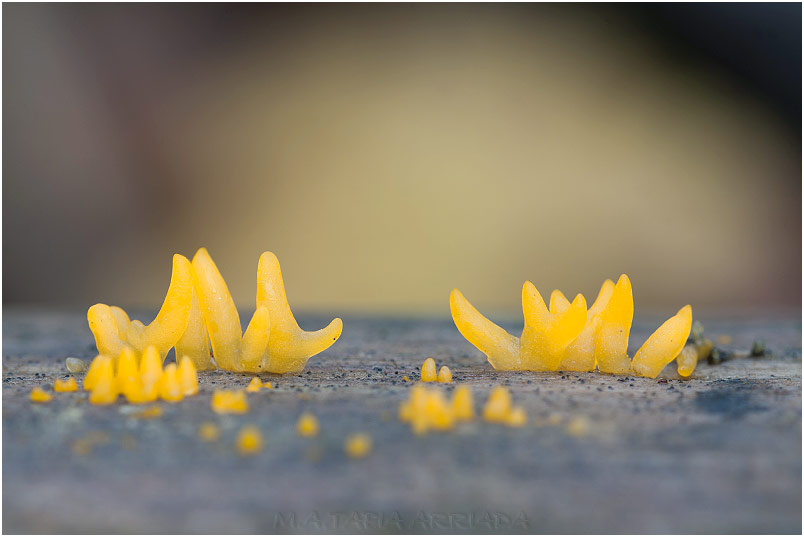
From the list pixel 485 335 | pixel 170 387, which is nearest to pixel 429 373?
pixel 485 335

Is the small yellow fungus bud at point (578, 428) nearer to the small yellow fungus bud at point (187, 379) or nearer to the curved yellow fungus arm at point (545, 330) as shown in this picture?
the curved yellow fungus arm at point (545, 330)

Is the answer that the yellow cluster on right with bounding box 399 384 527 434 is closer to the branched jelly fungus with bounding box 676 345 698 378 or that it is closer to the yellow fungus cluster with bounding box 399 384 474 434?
the yellow fungus cluster with bounding box 399 384 474 434

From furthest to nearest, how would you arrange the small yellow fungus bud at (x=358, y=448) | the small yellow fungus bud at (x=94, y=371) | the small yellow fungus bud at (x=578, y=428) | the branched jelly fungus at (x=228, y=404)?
the small yellow fungus bud at (x=94, y=371), the branched jelly fungus at (x=228, y=404), the small yellow fungus bud at (x=578, y=428), the small yellow fungus bud at (x=358, y=448)

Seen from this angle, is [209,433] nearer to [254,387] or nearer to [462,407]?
[254,387]

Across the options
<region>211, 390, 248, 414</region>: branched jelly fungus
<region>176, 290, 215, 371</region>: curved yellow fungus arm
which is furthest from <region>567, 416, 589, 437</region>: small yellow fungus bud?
<region>176, 290, 215, 371</region>: curved yellow fungus arm

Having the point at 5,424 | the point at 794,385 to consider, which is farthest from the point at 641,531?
the point at 5,424

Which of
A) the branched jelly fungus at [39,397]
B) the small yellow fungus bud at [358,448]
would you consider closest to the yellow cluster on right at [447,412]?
→ the small yellow fungus bud at [358,448]

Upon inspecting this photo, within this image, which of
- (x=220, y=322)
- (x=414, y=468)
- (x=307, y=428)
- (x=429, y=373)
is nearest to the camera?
(x=414, y=468)
